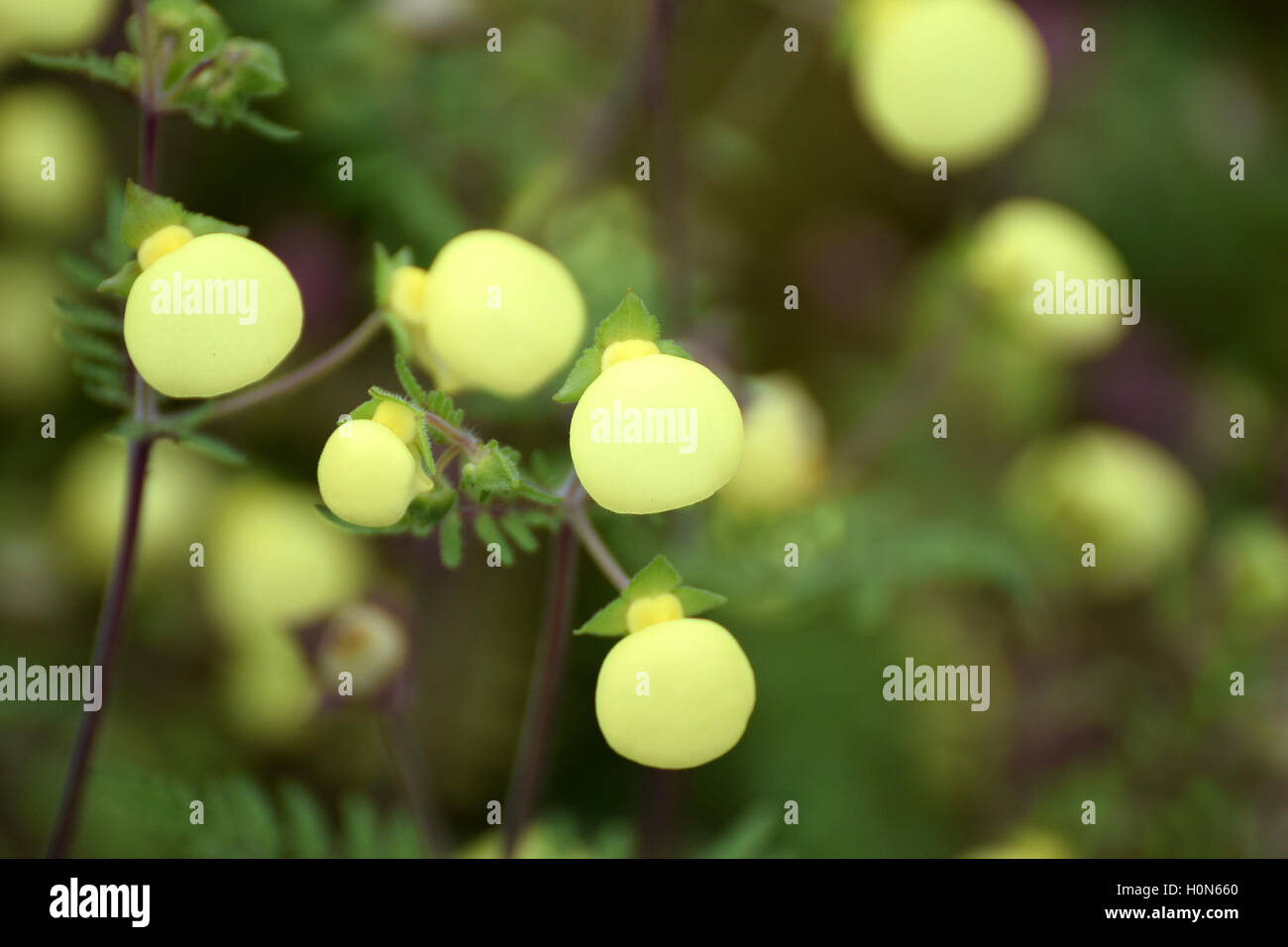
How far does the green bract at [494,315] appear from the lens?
0.43 metres

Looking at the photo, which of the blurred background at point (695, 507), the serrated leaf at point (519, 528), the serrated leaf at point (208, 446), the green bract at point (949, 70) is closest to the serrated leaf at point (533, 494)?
the serrated leaf at point (519, 528)

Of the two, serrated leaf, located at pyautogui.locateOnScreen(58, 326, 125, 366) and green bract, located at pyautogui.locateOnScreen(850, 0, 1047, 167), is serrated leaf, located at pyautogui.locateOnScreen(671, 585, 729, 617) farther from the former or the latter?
green bract, located at pyautogui.locateOnScreen(850, 0, 1047, 167)

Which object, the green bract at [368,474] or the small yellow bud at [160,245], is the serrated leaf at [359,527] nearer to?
the green bract at [368,474]

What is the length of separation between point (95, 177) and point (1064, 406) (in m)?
0.97

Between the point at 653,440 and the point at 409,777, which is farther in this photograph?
the point at 409,777

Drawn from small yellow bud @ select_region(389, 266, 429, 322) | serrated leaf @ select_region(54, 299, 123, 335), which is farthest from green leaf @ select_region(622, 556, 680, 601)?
serrated leaf @ select_region(54, 299, 123, 335)

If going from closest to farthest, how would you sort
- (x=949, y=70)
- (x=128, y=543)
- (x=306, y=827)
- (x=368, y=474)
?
(x=368, y=474), (x=128, y=543), (x=306, y=827), (x=949, y=70)

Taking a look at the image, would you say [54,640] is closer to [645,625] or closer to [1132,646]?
[645,625]

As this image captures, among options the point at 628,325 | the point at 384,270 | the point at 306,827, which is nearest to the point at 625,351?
the point at 628,325

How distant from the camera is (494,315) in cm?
43

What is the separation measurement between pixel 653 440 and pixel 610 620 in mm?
85

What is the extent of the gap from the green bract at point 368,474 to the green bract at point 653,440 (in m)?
0.06

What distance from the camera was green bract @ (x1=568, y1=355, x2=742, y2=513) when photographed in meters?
0.38

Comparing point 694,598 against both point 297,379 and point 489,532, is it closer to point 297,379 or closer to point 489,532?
point 489,532
